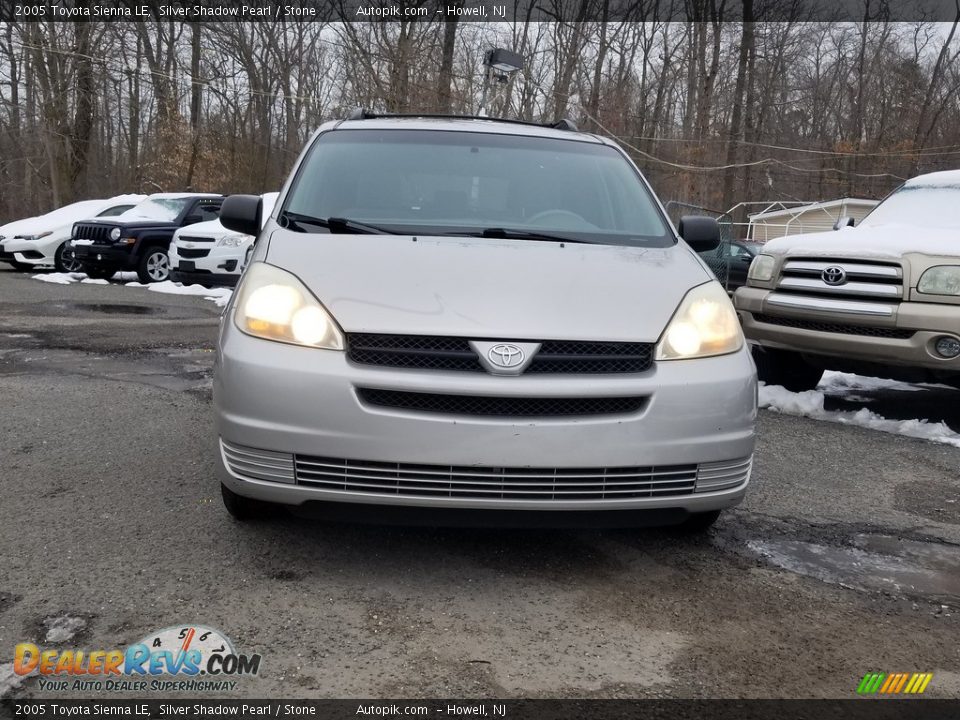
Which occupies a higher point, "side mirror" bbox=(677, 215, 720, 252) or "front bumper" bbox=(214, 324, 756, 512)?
"side mirror" bbox=(677, 215, 720, 252)

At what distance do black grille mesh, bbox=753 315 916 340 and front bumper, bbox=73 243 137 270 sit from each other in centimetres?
1172

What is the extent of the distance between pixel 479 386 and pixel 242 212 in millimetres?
1996

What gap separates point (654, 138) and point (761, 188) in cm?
621

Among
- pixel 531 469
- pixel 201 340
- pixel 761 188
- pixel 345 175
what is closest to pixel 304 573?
pixel 531 469

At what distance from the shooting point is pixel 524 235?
3.56 metres

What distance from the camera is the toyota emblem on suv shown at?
5.68m

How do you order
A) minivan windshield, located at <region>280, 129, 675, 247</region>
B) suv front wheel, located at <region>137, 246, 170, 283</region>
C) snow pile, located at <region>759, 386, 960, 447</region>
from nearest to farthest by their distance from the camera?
minivan windshield, located at <region>280, 129, 675, 247</region> → snow pile, located at <region>759, 386, 960, 447</region> → suv front wheel, located at <region>137, 246, 170, 283</region>

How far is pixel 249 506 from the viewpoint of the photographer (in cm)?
321

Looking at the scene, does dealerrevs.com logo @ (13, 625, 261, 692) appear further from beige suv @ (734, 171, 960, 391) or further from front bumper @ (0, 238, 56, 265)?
front bumper @ (0, 238, 56, 265)

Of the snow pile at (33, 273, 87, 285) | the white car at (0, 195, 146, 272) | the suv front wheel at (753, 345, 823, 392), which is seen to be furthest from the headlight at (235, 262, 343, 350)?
the white car at (0, 195, 146, 272)

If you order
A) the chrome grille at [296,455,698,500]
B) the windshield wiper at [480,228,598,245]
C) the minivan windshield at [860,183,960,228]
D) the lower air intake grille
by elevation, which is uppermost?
the minivan windshield at [860,183,960,228]

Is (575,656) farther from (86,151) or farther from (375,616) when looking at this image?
(86,151)

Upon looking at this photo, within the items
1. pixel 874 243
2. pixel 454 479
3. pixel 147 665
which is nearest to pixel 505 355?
pixel 454 479

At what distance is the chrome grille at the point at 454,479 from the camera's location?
2.71 m
